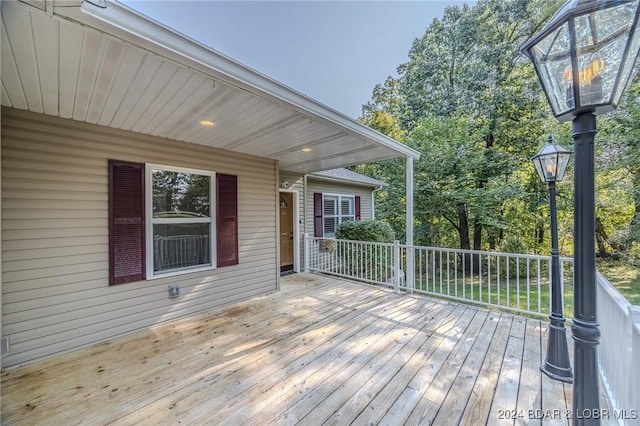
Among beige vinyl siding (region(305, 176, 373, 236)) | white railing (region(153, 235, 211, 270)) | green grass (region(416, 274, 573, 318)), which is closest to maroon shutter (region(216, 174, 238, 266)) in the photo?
white railing (region(153, 235, 211, 270))

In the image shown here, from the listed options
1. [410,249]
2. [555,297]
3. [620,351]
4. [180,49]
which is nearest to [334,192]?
[410,249]

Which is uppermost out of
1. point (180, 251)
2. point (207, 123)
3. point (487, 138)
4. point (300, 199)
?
point (487, 138)

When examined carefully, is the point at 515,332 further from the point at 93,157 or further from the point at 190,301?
the point at 93,157

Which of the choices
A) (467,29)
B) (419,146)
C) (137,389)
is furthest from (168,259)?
(467,29)

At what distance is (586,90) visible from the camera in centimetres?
113

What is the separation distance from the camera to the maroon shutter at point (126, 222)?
321cm

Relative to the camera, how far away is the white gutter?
59.4 inches

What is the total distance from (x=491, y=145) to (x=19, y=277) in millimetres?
12201

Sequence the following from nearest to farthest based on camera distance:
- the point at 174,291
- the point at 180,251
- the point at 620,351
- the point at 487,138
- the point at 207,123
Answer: the point at 620,351, the point at 207,123, the point at 174,291, the point at 180,251, the point at 487,138

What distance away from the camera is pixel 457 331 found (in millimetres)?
3275

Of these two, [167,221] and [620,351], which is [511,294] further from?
[167,221]

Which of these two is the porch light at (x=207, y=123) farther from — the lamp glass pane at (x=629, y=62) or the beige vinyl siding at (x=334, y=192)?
the beige vinyl siding at (x=334, y=192)

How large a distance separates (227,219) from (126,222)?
140cm

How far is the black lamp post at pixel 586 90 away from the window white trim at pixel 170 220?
4.08 meters
